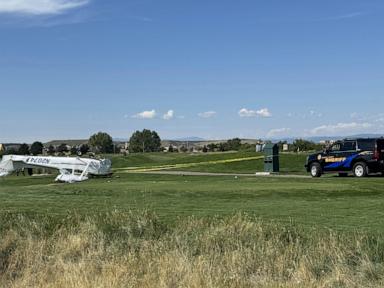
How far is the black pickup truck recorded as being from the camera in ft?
105

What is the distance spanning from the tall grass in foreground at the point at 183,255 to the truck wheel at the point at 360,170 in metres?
20.6

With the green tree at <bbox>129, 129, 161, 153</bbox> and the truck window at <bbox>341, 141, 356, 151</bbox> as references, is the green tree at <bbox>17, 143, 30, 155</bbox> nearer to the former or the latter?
the green tree at <bbox>129, 129, 161, 153</bbox>

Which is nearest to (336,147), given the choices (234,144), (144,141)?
(234,144)

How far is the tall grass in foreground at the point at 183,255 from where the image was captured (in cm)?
904

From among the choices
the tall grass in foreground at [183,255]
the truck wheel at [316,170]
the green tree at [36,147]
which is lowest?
the tall grass in foreground at [183,255]

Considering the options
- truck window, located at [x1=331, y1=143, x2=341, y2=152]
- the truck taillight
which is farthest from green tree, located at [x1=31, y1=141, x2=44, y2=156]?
the truck taillight

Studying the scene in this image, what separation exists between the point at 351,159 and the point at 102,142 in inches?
3230

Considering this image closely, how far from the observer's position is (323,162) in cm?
3384

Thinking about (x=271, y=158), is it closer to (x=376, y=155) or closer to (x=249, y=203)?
(x=376, y=155)

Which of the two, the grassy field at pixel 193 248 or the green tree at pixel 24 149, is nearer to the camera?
the grassy field at pixel 193 248

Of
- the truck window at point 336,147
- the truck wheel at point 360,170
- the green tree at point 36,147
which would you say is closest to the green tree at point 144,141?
the green tree at point 36,147

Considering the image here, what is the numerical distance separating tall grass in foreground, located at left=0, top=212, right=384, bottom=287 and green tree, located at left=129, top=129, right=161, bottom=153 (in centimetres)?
9979

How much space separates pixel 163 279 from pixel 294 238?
2.84m

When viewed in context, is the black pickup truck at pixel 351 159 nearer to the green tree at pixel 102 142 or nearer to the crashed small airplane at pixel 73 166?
the crashed small airplane at pixel 73 166
